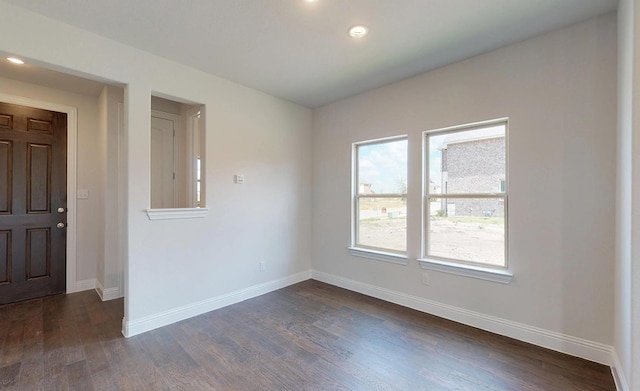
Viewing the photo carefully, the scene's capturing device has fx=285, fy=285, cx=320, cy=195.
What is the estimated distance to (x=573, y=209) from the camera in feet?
7.51

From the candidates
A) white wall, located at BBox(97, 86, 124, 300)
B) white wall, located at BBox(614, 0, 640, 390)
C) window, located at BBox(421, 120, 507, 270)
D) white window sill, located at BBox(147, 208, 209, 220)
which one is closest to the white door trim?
white wall, located at BBox(97, 86, 124, 300)

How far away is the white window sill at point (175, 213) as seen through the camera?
2.78m

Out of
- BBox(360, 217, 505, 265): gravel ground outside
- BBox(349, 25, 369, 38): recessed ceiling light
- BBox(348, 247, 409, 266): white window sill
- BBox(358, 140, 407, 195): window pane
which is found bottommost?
BBox(348, 247, 409, 266): white window sill

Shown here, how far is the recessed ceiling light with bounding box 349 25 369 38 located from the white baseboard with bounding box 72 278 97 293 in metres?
4.52

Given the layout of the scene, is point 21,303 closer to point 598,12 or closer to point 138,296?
point 138,296

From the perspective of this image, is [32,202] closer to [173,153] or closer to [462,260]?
[173,153]

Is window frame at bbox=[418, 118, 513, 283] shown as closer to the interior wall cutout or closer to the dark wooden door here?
the interior wall cutout

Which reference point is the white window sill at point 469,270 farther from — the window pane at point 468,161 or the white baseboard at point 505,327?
the window pane at point 468,161

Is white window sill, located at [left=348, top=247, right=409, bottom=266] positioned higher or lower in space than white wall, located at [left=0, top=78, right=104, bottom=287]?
lower

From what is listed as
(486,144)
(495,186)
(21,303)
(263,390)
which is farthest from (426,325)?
(21,303)

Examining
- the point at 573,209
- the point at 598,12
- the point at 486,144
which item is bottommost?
the point at 573,209

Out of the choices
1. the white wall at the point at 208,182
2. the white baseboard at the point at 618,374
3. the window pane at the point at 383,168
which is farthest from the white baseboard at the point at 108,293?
the white baseboard at the point at 618,374

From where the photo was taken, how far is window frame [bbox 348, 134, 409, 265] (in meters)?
3.46

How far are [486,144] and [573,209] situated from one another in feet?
2.94
